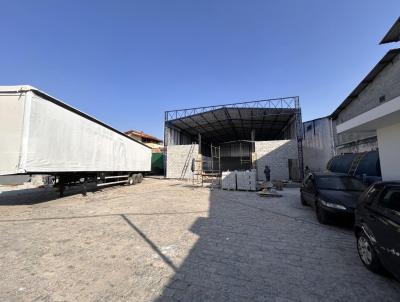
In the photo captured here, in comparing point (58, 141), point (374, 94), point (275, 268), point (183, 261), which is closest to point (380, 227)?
point (275, 268)

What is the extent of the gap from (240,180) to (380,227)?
12.0 meters

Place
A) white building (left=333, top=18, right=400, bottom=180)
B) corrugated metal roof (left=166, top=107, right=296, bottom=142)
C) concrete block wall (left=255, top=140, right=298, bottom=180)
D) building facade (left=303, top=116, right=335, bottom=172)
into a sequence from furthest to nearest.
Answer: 1. corrugated metal roof (left=166, top=107, right=296, bottom=142)
2. concrete block wall (left=255, top=140, right=298, bottom=180)
3. building facade (left=303, top=116, right=335, bottom=172)
4. white building (left=333, top=18, right=400, bottom=180)

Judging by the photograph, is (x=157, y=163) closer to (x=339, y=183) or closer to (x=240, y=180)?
(x=240, y=180)

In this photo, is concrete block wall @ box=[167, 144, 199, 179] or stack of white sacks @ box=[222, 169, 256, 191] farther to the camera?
concrete block wall @ box=[167, 144, 199, 179]

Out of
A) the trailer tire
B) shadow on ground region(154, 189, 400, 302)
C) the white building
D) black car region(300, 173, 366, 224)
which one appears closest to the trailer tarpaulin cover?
the trailer tire

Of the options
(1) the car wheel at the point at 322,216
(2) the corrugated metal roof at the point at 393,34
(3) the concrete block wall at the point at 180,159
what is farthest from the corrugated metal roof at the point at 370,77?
(3) the concrete block wall at the point at 180,159

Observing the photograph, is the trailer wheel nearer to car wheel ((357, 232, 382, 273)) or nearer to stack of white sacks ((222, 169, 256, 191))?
stack of white sacks ((222, 169, 256, 191))

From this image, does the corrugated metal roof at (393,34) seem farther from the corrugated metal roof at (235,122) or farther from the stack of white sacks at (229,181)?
the corrugated metal roof at (235,122)

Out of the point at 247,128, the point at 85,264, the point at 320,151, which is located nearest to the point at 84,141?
the point at 85,264

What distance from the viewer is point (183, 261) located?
3930 millimetres

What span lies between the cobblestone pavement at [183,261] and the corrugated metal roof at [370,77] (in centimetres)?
1042

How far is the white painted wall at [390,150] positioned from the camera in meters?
7.46

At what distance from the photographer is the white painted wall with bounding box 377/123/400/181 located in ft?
24.5

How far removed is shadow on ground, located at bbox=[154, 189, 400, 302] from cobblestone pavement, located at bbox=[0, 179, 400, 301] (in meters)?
0.01
